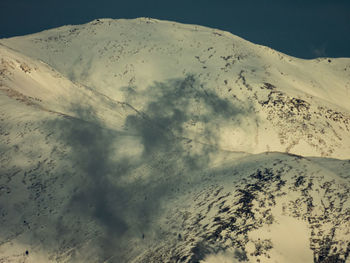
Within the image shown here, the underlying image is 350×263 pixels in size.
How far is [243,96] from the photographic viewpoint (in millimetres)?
91938

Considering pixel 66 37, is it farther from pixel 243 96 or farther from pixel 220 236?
pixel 220 236

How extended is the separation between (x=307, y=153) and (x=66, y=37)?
72.1 m

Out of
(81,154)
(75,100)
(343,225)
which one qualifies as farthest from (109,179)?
(343,225)

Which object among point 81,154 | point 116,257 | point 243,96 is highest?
point 243,96

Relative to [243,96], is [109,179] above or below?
Result: below

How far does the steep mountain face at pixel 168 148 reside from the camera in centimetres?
5053

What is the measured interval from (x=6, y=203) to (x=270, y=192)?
35.2m

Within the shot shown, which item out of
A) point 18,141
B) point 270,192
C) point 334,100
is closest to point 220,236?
point 270,192

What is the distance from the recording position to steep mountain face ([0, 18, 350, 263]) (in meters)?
50.5

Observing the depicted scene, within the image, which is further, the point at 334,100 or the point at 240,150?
the point at 334,100

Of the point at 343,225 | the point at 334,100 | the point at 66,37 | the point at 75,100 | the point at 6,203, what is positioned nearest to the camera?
the point at 343,225

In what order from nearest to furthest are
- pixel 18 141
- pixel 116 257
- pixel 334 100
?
1. pixel 116 257
2. pixel 18 141
3. pixel 334 100

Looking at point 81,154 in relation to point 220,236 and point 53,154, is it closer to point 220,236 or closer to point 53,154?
point 53,154

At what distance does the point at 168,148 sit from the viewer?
264 ft
